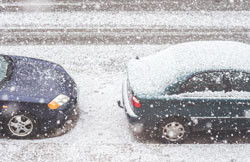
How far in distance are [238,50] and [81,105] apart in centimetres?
360

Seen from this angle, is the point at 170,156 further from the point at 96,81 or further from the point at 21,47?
the point at 21,47

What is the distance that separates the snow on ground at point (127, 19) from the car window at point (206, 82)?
19.6 feet

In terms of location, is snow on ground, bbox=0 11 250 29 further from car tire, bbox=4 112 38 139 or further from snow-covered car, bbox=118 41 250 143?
car tire, bbox=4 112 38 139

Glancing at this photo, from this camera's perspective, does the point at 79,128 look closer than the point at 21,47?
Yes

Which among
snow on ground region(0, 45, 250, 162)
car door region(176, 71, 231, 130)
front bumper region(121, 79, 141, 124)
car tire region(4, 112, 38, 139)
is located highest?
car door region(176, 71, 231, 130)

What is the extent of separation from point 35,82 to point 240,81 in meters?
3.95

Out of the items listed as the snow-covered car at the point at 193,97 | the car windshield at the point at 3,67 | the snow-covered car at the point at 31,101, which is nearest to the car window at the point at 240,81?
the snow-covered car at the point at 193,97

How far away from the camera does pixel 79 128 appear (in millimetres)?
6797

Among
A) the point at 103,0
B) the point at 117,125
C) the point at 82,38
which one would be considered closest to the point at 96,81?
the point at 117,125

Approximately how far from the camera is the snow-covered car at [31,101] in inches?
240

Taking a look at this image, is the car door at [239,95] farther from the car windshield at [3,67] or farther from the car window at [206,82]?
the car windshield at [3,67]

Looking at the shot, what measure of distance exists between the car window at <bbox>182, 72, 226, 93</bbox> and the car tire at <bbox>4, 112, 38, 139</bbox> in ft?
9.51

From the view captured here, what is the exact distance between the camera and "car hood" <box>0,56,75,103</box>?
6.20m

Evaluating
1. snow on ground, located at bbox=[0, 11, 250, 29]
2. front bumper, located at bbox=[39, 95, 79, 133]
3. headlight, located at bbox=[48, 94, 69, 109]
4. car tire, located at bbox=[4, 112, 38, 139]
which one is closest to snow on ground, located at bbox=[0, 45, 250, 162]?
car tire, located at bbox=[4, 112, 38, 139]
